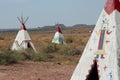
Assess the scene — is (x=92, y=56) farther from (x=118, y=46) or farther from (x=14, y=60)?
(x=14, y=60)

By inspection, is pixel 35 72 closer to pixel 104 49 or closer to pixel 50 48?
pixel 104 49

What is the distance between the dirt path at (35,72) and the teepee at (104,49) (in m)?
5.63

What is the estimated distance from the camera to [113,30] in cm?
1022

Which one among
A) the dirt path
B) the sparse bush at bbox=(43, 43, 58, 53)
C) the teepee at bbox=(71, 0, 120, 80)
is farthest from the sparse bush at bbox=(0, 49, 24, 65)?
the teepee at bbox=(71, 0, 120, 80)

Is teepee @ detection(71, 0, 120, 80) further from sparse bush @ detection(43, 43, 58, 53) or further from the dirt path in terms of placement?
sparse bush @ detection(43, 43, 58, 53)

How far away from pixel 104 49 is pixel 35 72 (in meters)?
8.12

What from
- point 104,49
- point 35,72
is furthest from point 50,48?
point 104,49

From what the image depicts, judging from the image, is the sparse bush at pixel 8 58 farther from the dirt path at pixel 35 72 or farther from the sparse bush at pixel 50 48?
the sparse bush at pixel 50 48

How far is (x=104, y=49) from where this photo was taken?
10195mm

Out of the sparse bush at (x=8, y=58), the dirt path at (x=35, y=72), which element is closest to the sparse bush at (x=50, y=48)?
the sparse bush at (x=8, y=58)

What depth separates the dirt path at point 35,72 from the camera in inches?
641

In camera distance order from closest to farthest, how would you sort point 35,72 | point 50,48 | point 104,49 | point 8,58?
1. point 104,49
2. point 35,72
3. point 8,58
4. point 50,48

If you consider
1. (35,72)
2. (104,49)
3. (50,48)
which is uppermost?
(104,49)

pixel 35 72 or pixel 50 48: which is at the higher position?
pixel 50 48
